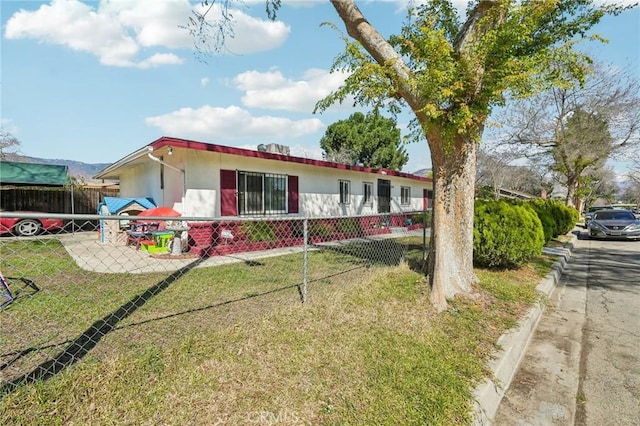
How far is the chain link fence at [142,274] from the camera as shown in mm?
3035

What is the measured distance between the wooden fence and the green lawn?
13.0 m

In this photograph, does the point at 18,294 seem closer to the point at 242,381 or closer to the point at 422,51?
the point at 242,381

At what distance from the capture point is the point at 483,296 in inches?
180

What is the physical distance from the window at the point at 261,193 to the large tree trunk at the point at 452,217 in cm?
621

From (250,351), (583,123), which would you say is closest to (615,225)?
(583,123)

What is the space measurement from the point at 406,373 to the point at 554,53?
3.99 meters

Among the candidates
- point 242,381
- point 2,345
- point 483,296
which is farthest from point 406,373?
point 2,345

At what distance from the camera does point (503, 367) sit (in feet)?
9.78

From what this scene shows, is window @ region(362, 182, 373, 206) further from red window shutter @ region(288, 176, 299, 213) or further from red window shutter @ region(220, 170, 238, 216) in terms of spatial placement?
red window shutter @ region(220, 170, 238, 216)

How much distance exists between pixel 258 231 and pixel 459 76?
280 inches

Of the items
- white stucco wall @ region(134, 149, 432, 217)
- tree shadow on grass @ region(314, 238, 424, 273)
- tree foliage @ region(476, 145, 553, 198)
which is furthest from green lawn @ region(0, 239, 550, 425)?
tree foliage @ region(476, 145, 553, 198)

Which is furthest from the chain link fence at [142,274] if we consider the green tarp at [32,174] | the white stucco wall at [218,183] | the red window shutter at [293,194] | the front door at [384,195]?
the front door at [384,195]

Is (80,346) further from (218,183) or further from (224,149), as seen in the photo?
(218,183)

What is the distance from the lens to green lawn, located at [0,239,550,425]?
211 centimetres
